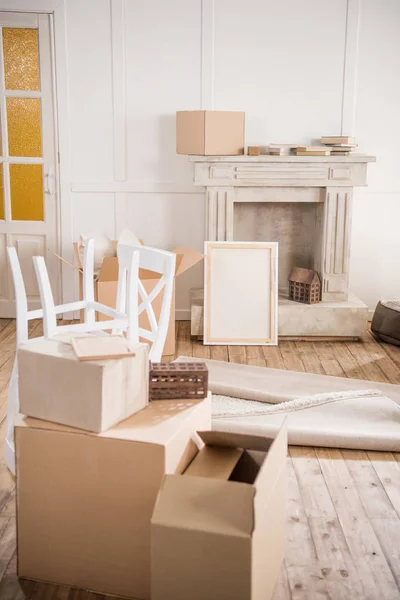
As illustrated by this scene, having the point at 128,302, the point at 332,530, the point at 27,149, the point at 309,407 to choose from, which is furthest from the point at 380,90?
the point at 332,530

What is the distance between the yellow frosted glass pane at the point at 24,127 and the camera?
209 inches

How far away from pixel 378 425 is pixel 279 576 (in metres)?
1.27

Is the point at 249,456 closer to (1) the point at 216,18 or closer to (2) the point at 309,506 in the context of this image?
(2) the point at 309,506

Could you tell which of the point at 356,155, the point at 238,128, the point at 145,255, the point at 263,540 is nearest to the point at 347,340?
the point at 356,155

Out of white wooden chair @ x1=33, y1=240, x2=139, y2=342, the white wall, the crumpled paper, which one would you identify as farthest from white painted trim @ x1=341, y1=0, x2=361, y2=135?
white wooden chair @ x1=33, y1=240, x2=139, y2=342

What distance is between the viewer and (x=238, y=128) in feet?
16.3

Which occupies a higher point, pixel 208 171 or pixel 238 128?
pixel 238 128

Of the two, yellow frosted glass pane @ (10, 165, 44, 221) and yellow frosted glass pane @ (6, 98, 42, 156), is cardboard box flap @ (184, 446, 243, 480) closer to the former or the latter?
yellow frosted glass pane @ (10, 165, 44, 221)

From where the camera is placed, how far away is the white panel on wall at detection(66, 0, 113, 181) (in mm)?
5141

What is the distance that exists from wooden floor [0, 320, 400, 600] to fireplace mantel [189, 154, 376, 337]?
192 cm

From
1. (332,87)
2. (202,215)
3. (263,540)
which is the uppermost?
(332,87)

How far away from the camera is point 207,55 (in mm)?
5180

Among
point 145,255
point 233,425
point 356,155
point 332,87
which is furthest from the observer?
point 332,87

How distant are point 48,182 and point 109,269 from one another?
4.03ft
